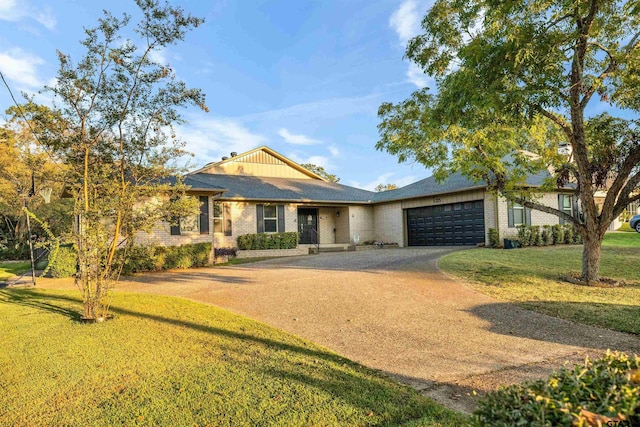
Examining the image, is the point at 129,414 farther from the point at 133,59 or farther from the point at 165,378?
the point at 133,59

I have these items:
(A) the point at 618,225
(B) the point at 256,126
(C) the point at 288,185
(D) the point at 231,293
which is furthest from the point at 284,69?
(A) the point at 618,225

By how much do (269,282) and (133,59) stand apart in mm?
5908

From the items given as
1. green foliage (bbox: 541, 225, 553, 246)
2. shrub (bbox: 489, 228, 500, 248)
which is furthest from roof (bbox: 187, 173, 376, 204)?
green foliage (bbox: 541, 225, 553, 246)

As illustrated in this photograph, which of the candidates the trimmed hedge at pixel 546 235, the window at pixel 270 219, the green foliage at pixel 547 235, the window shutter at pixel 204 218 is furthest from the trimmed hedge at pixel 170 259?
the green foliage at pixel 547 235

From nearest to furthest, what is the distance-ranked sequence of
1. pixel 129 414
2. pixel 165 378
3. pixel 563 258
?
pixel 129 414, pixel 165 378, pixel 563 258

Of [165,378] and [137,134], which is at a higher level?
[137,134]

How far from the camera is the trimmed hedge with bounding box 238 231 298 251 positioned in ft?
58.1

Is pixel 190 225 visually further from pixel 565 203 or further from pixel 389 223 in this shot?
pixel 565 203

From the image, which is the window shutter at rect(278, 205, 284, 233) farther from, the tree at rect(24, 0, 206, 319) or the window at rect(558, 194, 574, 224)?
the window at rect(558, 194, 574, 224)

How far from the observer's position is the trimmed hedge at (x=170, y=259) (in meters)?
12.7

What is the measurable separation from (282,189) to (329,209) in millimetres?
3221

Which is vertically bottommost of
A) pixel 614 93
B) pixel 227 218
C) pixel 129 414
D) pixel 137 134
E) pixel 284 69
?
pixel 129 414

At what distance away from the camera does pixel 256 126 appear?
21.5 m

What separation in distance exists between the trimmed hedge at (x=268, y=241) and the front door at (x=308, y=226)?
7.16 ft
